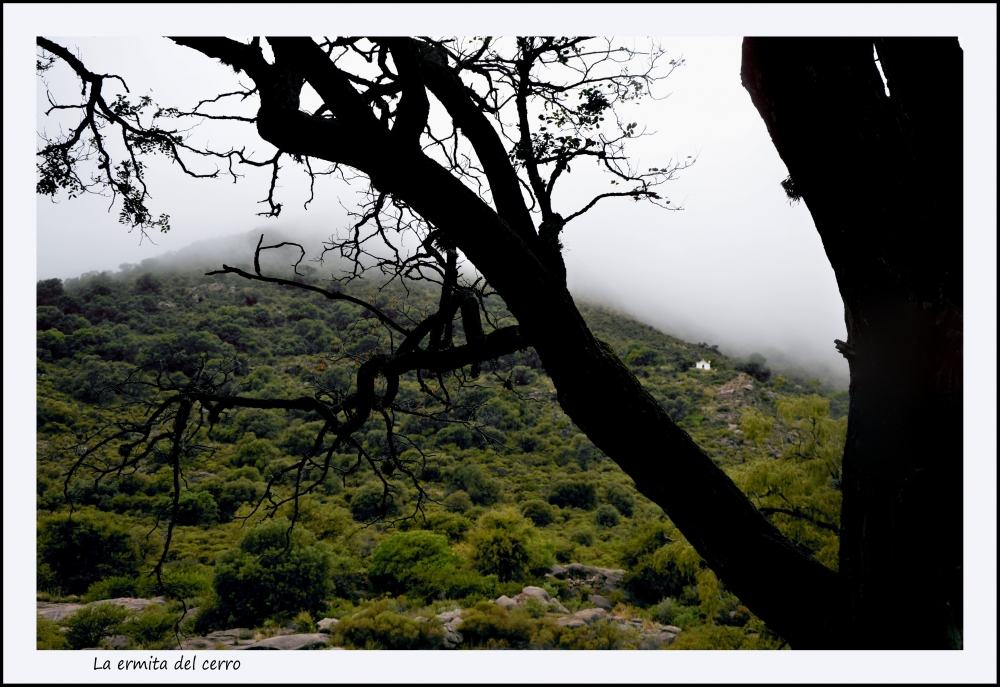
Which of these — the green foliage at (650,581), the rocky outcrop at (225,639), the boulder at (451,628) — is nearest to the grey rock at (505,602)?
the boulder at (451,628)

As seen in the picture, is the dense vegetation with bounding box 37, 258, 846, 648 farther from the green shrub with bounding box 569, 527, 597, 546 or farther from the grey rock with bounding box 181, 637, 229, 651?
the grey rock with bounding box 181, 637, 229, 651

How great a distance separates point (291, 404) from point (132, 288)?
→ 27046 mm

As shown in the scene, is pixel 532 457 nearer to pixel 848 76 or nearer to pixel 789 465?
pixel 789 465

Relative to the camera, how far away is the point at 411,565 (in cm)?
1398

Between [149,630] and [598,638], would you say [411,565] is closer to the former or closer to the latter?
[598,638]

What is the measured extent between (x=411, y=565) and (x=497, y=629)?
2934 mm

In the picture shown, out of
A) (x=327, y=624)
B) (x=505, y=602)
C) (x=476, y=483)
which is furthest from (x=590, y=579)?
(x=327, y=624)

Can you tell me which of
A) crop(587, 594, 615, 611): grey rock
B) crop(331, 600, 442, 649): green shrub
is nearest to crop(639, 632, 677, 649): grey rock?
crop(587, 594, 615, 611): grey rock

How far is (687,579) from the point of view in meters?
14.7

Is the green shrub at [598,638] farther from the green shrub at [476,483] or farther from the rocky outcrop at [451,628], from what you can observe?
the green shrub at [476,483]

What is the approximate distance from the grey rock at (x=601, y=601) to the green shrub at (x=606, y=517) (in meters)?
3.39

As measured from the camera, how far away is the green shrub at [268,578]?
11719mm

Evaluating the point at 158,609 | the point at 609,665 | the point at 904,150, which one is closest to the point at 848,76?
the point at 904,150

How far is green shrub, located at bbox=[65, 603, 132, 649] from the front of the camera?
9930 mm
